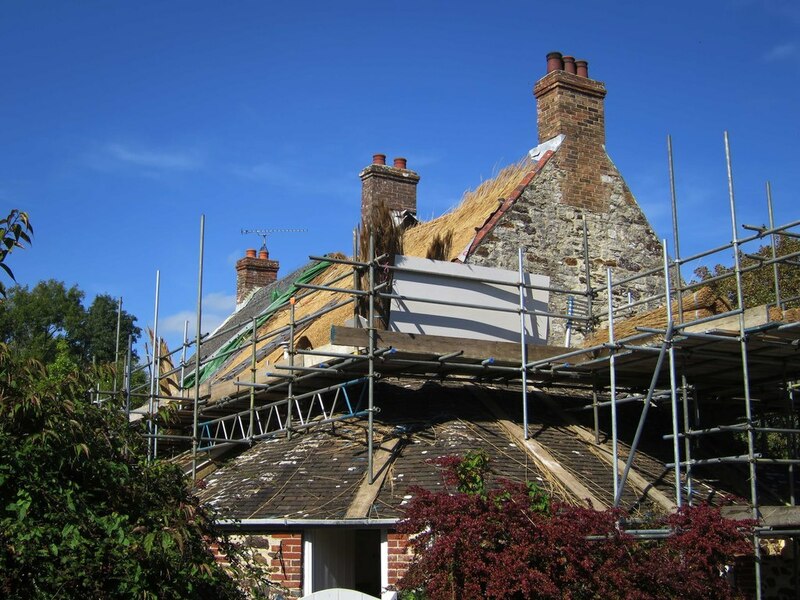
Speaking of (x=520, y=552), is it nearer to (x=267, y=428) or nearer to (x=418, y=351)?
(x=418, y=351)

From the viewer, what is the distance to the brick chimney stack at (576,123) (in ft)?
61.2

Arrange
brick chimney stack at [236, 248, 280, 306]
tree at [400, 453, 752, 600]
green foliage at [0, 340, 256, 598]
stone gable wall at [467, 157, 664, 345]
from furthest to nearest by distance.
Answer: brick chimney stack at [236, 248, 280, 306], stone gable wall at [467, 157, 664, 345], tree at [400, 453, 752, 600], green foliage at [0, 340, 256, 598]

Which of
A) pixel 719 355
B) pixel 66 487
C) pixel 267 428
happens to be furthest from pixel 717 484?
pixel 66 487

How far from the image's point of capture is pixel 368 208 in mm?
21328

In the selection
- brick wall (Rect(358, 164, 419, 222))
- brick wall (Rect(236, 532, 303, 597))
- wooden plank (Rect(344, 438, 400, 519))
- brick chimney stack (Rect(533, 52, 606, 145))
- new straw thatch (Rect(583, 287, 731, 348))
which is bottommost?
brick wall (Rect(236, 532, 303, 597))

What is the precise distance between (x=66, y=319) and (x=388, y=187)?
26.9m

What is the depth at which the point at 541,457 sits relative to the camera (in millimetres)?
13273

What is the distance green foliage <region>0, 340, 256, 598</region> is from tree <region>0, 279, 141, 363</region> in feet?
117

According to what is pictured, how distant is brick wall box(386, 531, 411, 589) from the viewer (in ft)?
38.7

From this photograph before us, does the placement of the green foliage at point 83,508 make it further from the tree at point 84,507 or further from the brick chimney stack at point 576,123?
the brick chimney stack at point 576,123

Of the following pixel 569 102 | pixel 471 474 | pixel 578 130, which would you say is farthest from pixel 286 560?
pixel 569 102

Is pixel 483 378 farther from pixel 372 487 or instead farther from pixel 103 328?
pixel 103 328

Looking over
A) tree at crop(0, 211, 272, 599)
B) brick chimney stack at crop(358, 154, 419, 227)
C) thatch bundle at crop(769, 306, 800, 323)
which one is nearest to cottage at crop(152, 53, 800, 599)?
thatch bundle at crop(769, 306, 800, 323)

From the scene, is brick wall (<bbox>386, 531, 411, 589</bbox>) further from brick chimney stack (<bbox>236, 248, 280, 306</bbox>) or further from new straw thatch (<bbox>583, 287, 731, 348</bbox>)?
brick chimney stack (<bbox>236, 248, 280, 306</bbox>)
